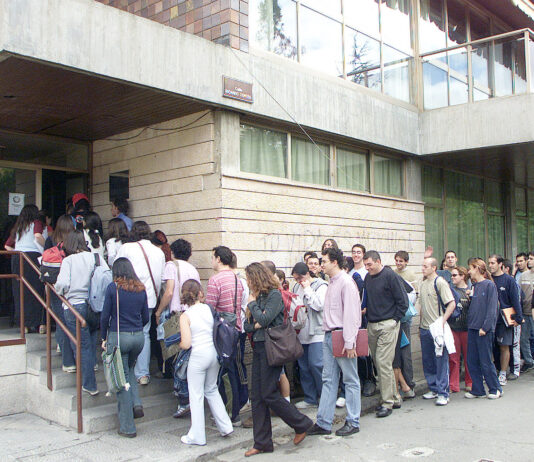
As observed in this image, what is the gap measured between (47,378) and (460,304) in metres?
5.36

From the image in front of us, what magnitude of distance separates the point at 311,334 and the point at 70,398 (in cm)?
279

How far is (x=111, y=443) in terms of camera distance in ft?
18.4

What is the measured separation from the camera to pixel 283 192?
28.2ft

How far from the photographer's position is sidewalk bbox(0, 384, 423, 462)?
5.28 meters

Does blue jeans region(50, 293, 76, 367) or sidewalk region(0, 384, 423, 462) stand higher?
blue jeans region(50, 293, 76, 367)

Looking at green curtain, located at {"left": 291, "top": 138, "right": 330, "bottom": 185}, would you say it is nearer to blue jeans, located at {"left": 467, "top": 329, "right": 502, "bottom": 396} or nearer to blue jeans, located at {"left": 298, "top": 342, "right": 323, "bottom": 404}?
blue jeans, located at {"left": 298, "top": 342, "right": 323, "bottom": 404}

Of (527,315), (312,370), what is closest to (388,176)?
(527,315)

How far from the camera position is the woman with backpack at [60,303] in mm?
6551

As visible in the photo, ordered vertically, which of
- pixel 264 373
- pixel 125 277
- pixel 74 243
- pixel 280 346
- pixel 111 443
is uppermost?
pixel 74 243

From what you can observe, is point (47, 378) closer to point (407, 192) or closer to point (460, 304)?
point (460, 304)

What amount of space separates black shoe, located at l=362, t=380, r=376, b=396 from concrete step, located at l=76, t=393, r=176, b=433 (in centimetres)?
253

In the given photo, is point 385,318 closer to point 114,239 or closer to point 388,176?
point 114,239

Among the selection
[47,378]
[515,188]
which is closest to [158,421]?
[47,378]

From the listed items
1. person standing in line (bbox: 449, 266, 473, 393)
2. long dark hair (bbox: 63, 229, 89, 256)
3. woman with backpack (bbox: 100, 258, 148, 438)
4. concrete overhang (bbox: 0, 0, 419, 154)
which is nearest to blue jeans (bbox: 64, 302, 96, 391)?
woman with backpack (bbox: 100, 258, 148, 438)
